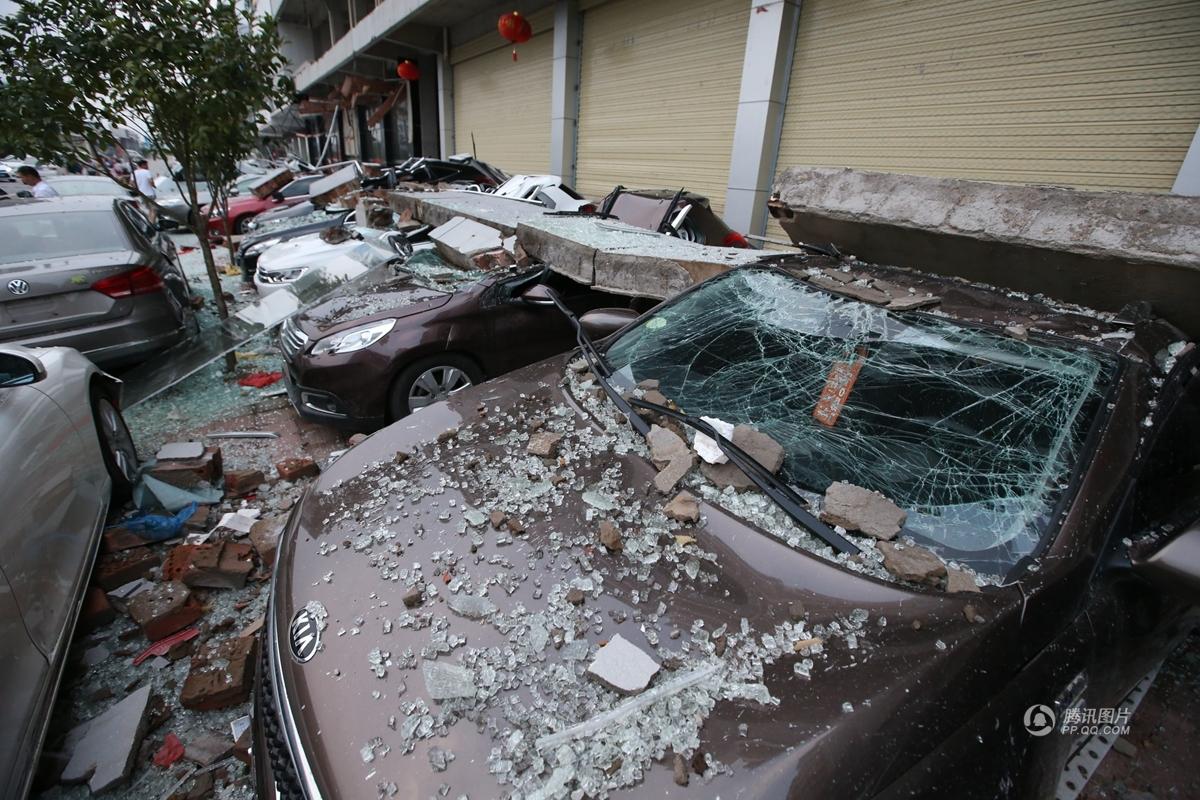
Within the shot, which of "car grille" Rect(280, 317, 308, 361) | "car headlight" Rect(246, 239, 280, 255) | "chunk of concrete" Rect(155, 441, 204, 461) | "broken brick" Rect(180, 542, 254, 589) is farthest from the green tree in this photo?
"broken brick" Rect(180, 542, 254, 589)

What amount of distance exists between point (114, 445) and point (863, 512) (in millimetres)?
3839

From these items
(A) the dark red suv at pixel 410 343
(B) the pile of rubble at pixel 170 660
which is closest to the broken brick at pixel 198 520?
(B) the pile of rubble at pixel 170 660

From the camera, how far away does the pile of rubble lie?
197cm

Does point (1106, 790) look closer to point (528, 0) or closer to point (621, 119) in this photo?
point (621, 119)

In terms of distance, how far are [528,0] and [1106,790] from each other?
14.4 m

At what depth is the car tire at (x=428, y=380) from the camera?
12.8 ft

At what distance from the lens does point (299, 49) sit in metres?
30.1

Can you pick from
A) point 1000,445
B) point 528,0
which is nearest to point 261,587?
point 1000,445

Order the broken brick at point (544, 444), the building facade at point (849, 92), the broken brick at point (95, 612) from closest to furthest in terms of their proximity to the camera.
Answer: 1. the broken brick at point (544, 444)
2. the broken brick at point (95, 612)
3. the building facade at point (849, 92)

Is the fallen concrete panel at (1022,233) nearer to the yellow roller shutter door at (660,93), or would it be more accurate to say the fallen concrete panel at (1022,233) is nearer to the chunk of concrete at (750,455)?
the chunk of concrete at (750,455)

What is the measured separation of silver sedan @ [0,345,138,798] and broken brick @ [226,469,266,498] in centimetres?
48

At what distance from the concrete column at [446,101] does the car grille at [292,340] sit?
15207 millimetres

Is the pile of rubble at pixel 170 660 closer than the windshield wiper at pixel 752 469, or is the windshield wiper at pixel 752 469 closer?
the windshield wiper at pixel 752 469

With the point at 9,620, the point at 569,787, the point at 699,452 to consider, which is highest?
the point at 699,452
